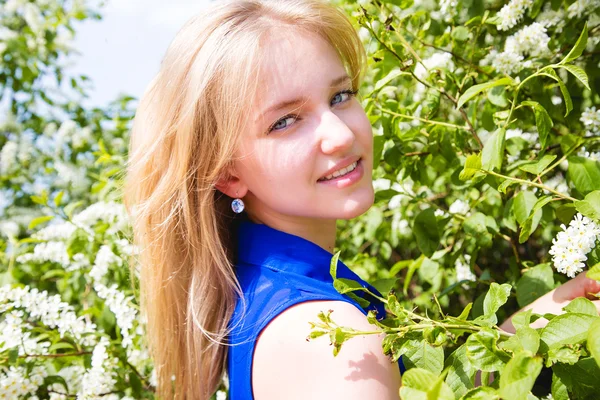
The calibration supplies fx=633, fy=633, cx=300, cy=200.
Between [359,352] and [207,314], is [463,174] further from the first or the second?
[207,314]

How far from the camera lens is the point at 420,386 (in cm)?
72

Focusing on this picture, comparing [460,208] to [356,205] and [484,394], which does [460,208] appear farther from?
[484,394]

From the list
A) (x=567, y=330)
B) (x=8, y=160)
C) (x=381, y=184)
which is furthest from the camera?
(x=8, y=160)

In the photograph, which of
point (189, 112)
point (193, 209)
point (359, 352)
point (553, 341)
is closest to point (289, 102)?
point (189, 112)

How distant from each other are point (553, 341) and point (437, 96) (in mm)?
740

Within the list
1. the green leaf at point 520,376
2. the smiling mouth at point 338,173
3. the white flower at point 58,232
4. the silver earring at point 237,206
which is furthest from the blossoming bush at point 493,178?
the white flower at point 58,232

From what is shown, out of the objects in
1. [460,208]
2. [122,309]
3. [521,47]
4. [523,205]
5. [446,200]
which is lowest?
[446,200]

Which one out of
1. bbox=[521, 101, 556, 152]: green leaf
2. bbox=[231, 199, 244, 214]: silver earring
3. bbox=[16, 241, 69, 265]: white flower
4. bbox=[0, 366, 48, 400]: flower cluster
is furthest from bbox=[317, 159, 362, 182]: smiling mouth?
bbox=[16, 241, 69, 265]: white flower

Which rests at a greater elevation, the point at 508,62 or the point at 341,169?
the point at 508,62

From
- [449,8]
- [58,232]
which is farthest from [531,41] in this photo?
[58,232]

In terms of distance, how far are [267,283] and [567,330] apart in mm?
578

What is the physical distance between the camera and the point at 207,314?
1.36 metres

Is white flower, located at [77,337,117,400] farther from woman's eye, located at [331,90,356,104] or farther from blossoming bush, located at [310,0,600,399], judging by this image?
woman's eye, located at [331,90,356,104]

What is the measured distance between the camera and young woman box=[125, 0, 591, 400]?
3.82 feet
